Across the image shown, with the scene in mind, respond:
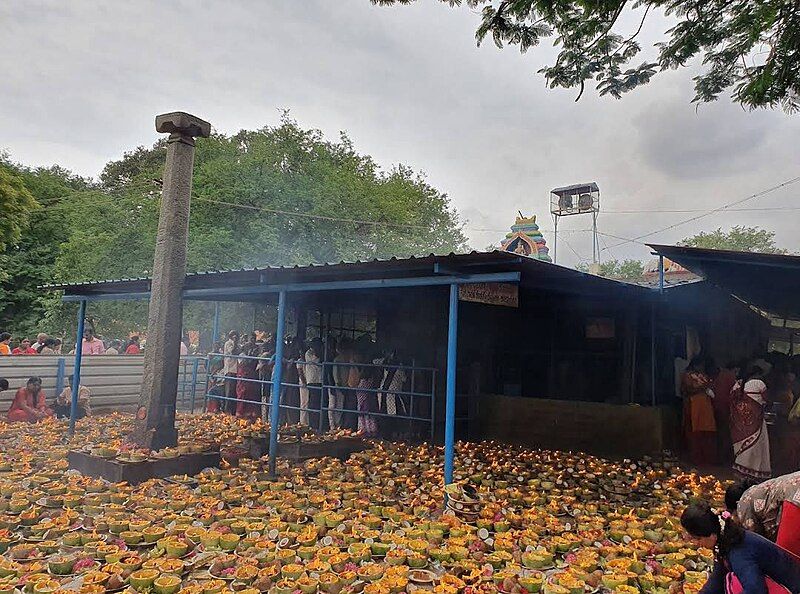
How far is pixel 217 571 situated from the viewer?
387 cm

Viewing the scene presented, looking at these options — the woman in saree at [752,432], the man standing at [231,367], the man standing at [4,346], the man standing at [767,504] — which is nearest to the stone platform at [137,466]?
the man standing at [231,367]

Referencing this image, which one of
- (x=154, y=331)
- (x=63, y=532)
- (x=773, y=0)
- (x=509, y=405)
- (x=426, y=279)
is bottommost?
(x=63, y=532)

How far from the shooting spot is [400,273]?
6.04 metres

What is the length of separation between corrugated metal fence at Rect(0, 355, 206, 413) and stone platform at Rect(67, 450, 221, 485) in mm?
4363

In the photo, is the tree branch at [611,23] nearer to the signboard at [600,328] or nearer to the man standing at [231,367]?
the signboard at [600,328]

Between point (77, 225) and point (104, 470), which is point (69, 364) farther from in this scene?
point (77, 225)

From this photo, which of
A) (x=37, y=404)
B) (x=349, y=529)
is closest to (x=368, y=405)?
(x=349, y=529)

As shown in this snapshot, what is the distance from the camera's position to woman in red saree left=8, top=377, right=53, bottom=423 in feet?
31.1

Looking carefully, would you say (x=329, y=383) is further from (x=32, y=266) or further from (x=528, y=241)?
(x=32, y=266)

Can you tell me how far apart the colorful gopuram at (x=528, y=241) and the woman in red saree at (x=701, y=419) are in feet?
39.3

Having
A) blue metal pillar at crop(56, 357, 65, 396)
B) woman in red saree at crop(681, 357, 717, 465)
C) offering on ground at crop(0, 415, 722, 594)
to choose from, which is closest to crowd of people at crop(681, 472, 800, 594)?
offering on ground at crop(0, 415, 722, 594)

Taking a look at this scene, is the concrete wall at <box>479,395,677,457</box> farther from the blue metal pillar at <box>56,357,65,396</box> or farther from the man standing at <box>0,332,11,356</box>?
the man standing at <box>0,332,11,356</box>

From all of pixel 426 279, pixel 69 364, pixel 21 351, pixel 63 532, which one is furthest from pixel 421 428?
pixel 21 351

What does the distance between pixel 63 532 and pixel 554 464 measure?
232 inches
